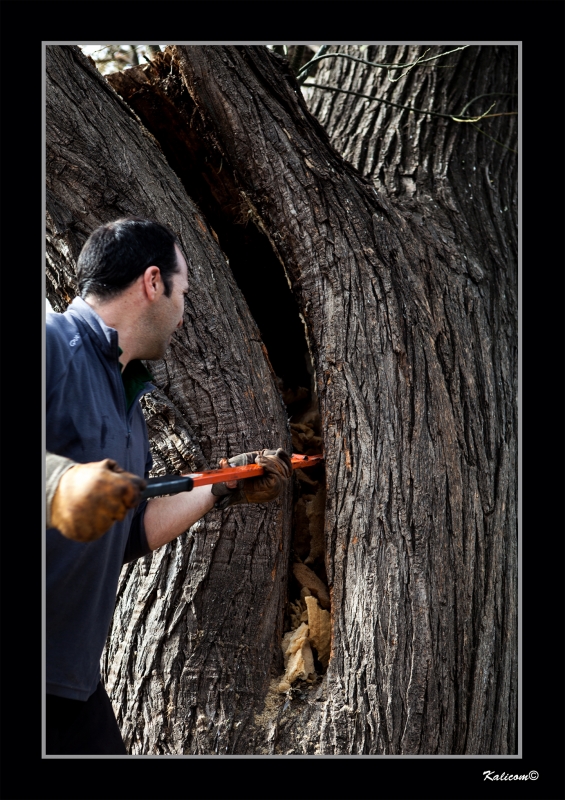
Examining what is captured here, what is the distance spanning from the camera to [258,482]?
2488mm

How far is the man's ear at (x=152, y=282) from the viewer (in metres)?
2.37

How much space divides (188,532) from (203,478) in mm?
638

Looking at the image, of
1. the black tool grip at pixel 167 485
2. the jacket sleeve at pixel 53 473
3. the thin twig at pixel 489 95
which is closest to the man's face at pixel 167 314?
the black tool grip at pixel 167 485

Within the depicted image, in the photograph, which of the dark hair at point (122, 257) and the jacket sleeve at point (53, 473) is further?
the dark hair at point (122, 257)

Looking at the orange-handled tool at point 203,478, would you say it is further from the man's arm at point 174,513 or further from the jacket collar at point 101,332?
the jacket collar at point 101,332

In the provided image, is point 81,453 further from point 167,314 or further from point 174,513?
point 167,314

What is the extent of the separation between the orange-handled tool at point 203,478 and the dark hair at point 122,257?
2.18 feet

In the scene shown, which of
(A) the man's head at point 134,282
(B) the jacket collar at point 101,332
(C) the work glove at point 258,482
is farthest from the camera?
(C) the work glove at point 258,482

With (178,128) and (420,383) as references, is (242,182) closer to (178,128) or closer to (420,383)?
(178,128)

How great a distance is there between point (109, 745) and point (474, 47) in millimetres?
4182

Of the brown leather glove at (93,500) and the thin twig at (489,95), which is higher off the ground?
the thin twig at (489,95)

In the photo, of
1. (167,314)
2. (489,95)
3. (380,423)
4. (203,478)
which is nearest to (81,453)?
(203,478)

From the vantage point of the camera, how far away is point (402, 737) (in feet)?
8.68

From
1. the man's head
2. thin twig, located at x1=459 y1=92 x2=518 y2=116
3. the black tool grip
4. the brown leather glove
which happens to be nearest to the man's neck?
the man's head
